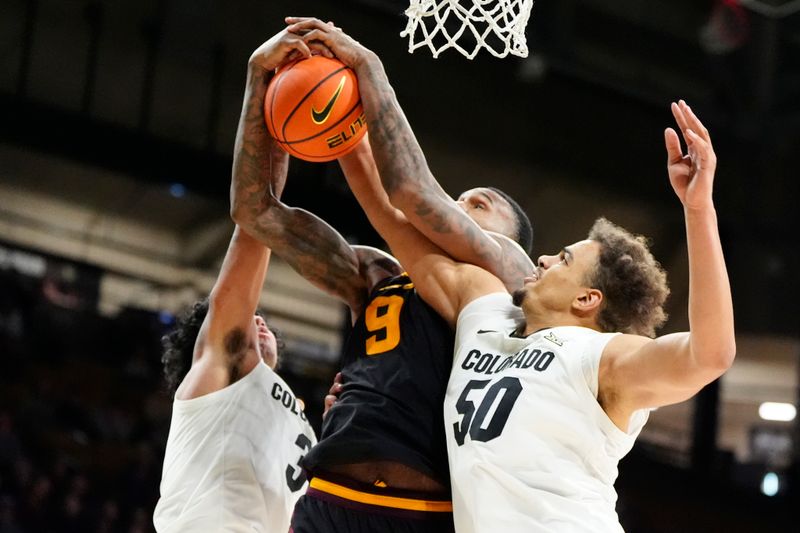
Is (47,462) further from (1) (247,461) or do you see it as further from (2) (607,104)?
(2) (607,104)

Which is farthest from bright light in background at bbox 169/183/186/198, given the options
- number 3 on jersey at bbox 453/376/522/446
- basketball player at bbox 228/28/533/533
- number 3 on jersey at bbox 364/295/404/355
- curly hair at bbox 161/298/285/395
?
number 3 on jersey at bbox 453/376/522/446

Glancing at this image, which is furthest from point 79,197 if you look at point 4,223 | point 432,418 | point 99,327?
point 432,418

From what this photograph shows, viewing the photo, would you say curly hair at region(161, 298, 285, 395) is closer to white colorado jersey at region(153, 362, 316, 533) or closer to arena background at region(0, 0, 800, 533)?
white colorado jersey at region(153, 362, 316, 533)

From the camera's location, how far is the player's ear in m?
3.22

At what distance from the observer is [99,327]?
11492 millimetres

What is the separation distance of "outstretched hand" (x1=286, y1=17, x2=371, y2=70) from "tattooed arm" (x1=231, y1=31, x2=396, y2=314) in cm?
6

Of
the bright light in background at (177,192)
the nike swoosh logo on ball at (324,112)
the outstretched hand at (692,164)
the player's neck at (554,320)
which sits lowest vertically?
the bright light in background at (177,192)

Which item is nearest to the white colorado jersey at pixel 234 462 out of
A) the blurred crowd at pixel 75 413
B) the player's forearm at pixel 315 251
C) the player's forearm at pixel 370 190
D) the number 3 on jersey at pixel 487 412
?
the player's forearm at pixel 315 251

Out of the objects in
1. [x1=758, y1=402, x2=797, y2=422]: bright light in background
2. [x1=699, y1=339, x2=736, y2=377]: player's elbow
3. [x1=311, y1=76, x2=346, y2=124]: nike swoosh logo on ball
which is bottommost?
[x1=758, y1=402, x2=797, y2=422]: bright light in background

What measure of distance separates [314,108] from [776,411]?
13.0 metres

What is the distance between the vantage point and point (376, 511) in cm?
321

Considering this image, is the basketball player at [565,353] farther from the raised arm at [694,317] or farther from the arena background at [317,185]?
the arena background at [317,185]

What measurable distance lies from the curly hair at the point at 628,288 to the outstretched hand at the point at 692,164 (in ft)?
1.65

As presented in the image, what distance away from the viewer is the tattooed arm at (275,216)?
3494 mm
